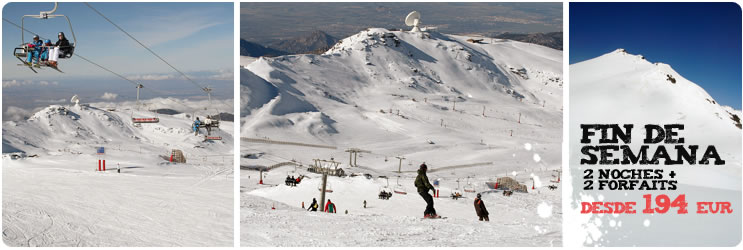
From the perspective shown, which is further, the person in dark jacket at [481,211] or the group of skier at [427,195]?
the person in dark jacket at [481,211]

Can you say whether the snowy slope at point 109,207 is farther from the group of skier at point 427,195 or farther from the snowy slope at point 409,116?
the group of skier at point 427,195

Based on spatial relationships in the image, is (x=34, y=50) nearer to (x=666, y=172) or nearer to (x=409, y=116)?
(x=666, y=172)

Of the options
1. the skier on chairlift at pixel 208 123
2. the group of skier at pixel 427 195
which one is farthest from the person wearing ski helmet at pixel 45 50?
the skier on chairlift at pixel 208 123

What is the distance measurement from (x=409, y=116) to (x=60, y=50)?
6922cm

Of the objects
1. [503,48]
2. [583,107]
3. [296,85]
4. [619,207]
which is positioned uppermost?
[503,48]

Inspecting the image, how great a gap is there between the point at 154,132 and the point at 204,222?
255 feet

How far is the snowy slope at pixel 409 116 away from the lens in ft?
61.8

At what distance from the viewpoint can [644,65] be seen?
46.4ft

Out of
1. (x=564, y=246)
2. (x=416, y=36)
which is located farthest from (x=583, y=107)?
(x=416, y=36)

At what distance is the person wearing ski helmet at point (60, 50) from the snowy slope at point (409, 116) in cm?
444

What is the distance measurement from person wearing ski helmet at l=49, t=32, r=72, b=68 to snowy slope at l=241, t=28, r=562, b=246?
4436mm

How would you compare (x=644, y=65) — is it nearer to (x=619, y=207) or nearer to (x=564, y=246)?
(x=619, y=207)

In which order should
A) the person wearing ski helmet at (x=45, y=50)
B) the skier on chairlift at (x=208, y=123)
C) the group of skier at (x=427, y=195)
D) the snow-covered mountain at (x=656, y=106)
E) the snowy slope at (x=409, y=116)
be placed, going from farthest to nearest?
the snowy slope at (x=409, y=116) → the skier on chairlift at (x=208, y=123) → the person wearing ski helmet at (x=45, y=50) → the snow-covered mountain at (x=656, y=106) → the group of skier at (x=427, y=195)

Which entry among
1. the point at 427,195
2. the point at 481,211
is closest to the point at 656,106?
the point at 481,211
